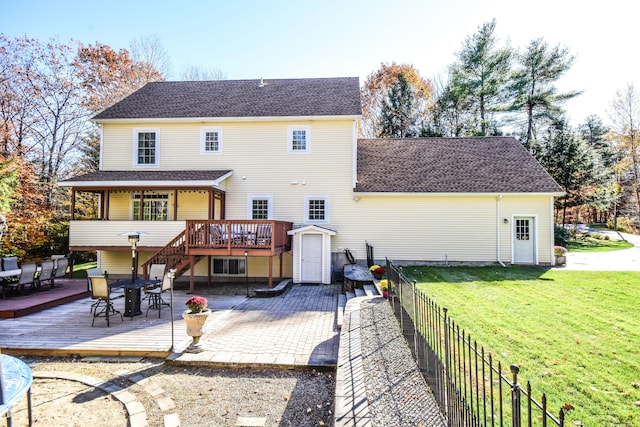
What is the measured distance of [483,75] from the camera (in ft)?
90.8

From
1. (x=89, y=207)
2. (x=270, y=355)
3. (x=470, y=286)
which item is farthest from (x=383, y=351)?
(x=89, y=207)

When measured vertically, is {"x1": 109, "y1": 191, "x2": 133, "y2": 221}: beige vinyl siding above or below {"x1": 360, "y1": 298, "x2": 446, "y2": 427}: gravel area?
above

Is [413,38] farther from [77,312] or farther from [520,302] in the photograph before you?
[77,312]

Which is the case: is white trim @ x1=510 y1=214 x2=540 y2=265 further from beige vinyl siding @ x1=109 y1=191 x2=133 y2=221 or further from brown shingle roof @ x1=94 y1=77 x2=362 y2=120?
beige vinyl siding @ x1=109 y1=191 x2=133 y2=221

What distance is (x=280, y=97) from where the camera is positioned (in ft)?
55.5

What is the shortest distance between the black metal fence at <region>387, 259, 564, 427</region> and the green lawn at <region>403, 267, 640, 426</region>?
0.49m

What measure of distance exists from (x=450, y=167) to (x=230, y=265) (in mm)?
11520

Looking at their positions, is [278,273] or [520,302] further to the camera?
[278,273]

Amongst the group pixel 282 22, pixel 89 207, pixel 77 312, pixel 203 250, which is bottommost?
pixel 77 312

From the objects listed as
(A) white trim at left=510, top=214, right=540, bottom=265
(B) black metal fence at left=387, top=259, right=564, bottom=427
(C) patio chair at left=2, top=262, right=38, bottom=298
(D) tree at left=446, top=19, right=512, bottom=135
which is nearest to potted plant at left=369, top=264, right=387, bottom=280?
(B) black metal fence at left=387, top=259, right=564, bottom=427

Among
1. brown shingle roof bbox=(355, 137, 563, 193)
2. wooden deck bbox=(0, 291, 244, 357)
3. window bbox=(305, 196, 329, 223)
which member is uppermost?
brown shingle roof bbox=(355, 137, 563, 193)

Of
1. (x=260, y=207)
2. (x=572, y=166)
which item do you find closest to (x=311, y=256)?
(x=260, y=207)

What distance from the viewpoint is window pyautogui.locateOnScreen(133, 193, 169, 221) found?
51.3ft

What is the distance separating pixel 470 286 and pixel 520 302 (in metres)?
2.19
